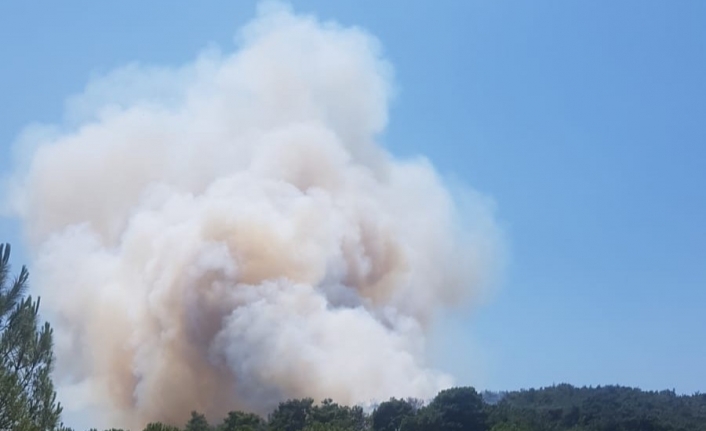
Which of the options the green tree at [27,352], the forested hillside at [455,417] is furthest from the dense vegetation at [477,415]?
the green tree at [27,352]

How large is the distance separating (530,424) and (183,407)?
24474mm

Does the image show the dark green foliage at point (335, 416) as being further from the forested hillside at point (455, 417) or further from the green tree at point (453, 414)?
the green tree at point (453, 414)

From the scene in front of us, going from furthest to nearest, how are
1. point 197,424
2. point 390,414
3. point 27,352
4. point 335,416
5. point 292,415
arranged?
point 390,414 < point 292,415 < point 197,424 < point 335,416 < point 27,352

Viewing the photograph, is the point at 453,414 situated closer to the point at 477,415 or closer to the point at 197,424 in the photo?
the point at 477,415

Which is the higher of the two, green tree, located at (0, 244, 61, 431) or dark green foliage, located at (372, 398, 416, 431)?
dark green foliage, located at (372, 398, 416, 431)

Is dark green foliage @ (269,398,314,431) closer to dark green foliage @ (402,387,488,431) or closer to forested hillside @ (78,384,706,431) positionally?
forested hillside @ (78,384,706,431)

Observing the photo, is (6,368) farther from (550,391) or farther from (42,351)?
(550,391)

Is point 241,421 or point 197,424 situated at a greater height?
point 197,424

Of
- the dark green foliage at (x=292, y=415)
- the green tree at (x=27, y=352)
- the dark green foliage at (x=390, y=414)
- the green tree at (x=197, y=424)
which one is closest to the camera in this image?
the green tree at (x=27, y=352)

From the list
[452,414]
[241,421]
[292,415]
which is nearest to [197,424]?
[241,421]

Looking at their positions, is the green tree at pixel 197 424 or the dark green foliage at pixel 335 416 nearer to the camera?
the dark green foliage at pixel 335 416

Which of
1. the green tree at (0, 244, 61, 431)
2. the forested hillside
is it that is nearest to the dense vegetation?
the forested hillside

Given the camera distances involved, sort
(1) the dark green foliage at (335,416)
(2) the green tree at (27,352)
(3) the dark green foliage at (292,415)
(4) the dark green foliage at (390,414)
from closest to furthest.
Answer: (2) the green tree at (27,352) → (1) the dark green foliage at (335,416) → (3) the dark green foliage at (292,415) → (4) the dark green foliage at (390,414)

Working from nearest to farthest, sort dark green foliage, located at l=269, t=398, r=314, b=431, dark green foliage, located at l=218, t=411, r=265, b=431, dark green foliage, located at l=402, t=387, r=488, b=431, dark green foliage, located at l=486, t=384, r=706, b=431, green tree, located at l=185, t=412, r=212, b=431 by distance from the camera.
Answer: dark green foliage, located at l=218, t=411, r=265, b=431, dark green foliage, located at l=402, t=387, r=488, b=431, green tree, located at l=185, t=412, r=212, b=431, dark green foliage, located at l=269, t=398, r=314, b=431, dark green foliage, located at l=486, t=384, r=706, b=431
